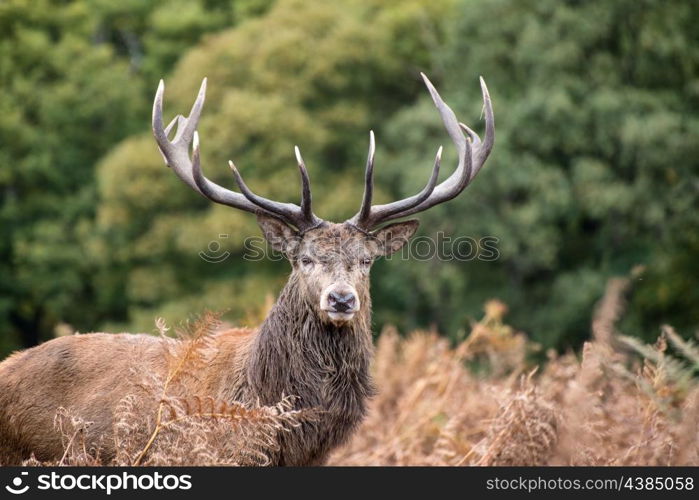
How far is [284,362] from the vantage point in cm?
683

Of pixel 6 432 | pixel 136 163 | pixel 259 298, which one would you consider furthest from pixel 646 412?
pixel 136 163

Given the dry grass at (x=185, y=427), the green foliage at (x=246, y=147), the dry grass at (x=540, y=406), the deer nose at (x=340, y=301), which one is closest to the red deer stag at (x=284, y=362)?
the deer nose at (x=340, y=301)

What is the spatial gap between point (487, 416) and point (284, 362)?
2.82m

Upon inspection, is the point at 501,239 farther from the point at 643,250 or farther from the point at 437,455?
the point at 437,455

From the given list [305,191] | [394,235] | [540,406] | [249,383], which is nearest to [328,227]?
[305,191]

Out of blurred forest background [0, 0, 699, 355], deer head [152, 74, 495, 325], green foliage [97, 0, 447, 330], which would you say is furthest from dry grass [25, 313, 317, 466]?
A: green foliage [97, 0, 447, 330]

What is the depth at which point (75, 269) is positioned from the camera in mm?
31172

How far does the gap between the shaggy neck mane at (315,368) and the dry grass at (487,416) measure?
0.19m

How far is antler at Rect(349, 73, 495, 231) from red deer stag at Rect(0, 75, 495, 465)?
0.07 feet

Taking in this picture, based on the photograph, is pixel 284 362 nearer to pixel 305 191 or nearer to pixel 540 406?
pixel 305 191

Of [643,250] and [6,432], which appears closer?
[6,432]

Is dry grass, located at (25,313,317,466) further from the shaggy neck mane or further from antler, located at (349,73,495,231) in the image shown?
antler, located at (349,73,495,231)

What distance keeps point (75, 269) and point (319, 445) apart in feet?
84.1

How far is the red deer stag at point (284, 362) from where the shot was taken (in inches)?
265
